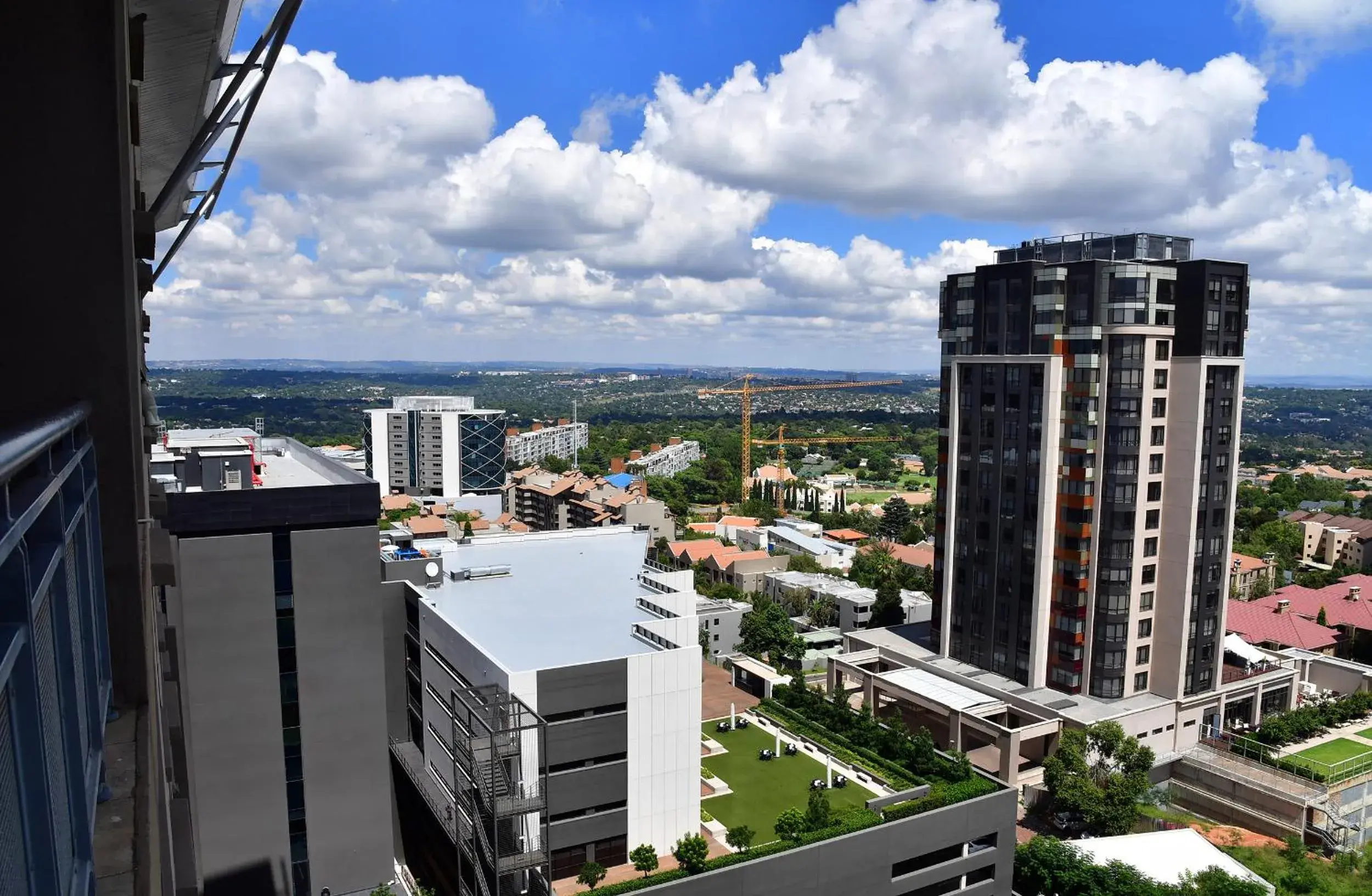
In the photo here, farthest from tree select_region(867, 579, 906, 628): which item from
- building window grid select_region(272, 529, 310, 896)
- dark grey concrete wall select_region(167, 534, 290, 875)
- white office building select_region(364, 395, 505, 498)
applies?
white office building select_region(364, 395, 505, 498)

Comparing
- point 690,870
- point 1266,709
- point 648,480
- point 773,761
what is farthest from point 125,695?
point 648,480

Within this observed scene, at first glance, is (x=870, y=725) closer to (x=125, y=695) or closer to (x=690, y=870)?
(x=690, y=870)

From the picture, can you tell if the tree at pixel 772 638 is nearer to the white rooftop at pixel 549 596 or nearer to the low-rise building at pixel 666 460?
the white rooftop at pixel 549 596

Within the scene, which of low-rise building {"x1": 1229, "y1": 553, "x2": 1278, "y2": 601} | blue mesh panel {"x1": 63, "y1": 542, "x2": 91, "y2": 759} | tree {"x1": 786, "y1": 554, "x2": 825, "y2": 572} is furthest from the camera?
tree {"x1": 786, "y1": 554, "x2": 825, "y2": 572}

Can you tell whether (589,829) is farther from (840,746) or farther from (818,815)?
(840,746)

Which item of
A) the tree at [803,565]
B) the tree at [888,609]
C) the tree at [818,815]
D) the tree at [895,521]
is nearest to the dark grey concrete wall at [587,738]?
the tree at [818,815]

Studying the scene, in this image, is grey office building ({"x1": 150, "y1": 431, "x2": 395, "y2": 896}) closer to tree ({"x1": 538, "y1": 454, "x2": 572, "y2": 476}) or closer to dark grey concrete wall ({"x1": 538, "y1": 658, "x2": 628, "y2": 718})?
dark grey concrete wall ({"x1": 538, "y1": 658, "x2": 628, "y2": 718})
